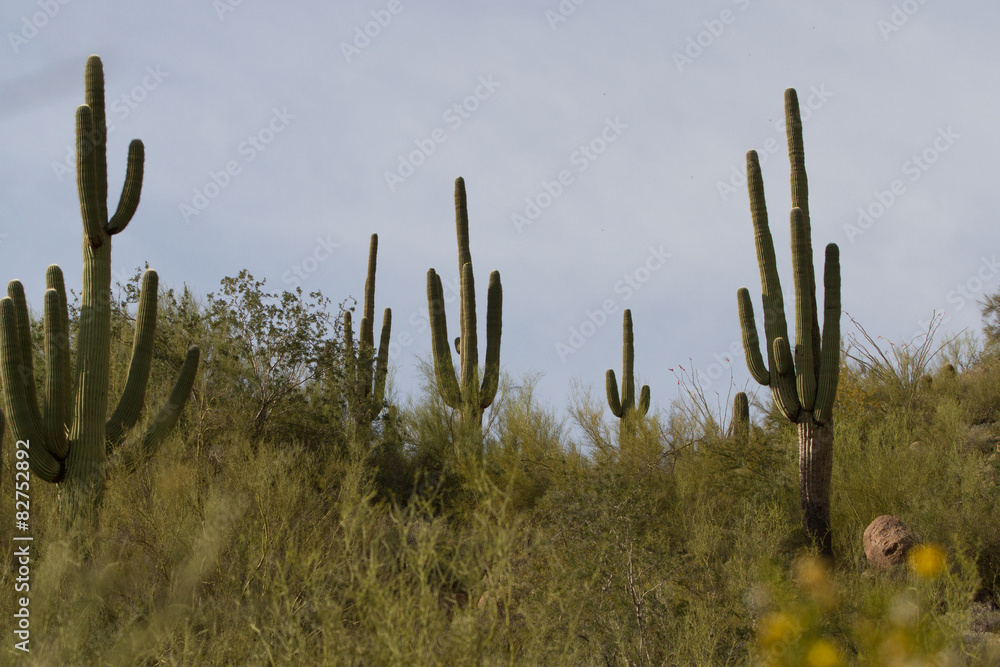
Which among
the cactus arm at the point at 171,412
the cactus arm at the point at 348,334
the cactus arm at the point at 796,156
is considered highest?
the cactus arm at the point at 796,156

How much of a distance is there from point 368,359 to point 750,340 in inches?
266

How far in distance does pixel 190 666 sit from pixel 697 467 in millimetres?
8615

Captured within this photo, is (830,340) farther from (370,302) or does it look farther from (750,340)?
(370,302)

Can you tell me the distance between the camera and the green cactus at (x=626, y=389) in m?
14.9

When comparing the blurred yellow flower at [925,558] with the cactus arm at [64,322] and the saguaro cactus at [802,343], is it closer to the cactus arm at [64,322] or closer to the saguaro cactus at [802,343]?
the saguaro cactus at [802,343]

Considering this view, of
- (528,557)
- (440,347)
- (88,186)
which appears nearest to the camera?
(528,557)

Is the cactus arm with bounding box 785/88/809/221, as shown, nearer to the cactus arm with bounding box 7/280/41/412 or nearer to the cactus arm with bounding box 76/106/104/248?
the cactus arm with bounding box 76/106/104/248

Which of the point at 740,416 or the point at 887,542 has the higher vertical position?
the point at 740,416

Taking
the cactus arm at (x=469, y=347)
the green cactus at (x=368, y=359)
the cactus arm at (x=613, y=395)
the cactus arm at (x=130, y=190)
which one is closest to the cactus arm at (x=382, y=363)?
the green cactus at (x=368, y=359)

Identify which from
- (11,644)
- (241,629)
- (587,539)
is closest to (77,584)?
(11,644)

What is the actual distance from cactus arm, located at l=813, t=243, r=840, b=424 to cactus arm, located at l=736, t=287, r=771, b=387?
688 millimetres

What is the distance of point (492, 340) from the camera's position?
14.3 metres

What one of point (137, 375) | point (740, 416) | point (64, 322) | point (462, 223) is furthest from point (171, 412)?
point (740, 416)

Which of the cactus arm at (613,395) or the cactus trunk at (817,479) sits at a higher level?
the cactus arm at (613,395)
